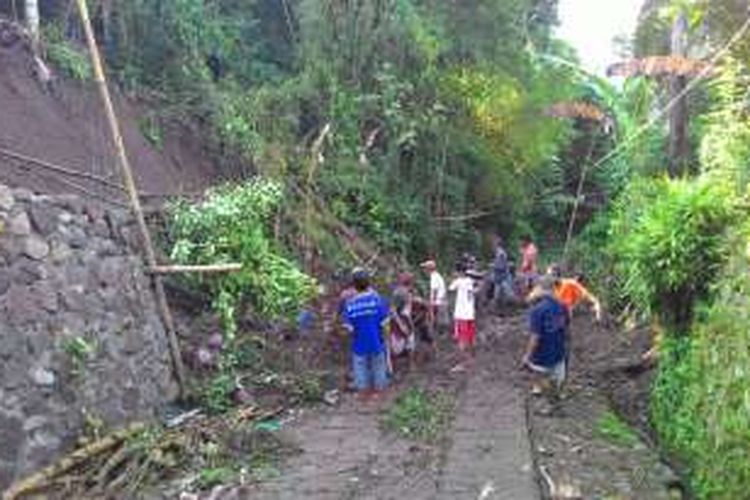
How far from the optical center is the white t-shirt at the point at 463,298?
15.9 m

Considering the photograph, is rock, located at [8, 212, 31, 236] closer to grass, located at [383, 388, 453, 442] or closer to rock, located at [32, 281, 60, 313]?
rock, located at [32, 281, 60, 313]

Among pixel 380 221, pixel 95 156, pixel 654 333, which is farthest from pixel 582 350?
pixel 95 156

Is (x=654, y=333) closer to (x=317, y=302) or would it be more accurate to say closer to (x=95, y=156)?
(x=317, y=302)

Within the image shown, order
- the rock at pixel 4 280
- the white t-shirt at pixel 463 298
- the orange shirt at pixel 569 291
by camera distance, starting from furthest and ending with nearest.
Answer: the white t-shirt at pixel 463 298 → the orange shirt at pixel 569 291 → the rock at pixel 4 280

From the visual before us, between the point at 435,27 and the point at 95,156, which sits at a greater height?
the point at 435,27

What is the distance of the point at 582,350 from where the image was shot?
17.2m

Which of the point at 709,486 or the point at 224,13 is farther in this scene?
the point at 224,13

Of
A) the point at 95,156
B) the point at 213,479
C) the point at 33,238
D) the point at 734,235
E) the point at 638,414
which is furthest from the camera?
the point at 95,156

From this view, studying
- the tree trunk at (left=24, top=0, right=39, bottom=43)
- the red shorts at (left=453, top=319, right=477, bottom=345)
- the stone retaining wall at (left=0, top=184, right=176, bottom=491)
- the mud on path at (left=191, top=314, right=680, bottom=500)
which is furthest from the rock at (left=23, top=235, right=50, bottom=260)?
the red shorts at (left=453, top=319, right=477, bottom=345)

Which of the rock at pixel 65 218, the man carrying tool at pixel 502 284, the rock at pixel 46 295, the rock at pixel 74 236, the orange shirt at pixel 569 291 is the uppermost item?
the rock at pixel 65 218

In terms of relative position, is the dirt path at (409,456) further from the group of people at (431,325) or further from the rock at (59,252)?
the rock at (59,252)

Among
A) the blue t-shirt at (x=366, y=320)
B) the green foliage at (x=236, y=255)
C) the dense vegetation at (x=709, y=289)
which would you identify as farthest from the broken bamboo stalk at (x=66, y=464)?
the dense vegetation at (x=709, y=289)

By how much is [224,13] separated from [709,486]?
14.9 m

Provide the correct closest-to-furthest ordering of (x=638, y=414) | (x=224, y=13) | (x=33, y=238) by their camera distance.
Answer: (x=33, y=238)
(x=638, y=414)
(x=224, y=13)
